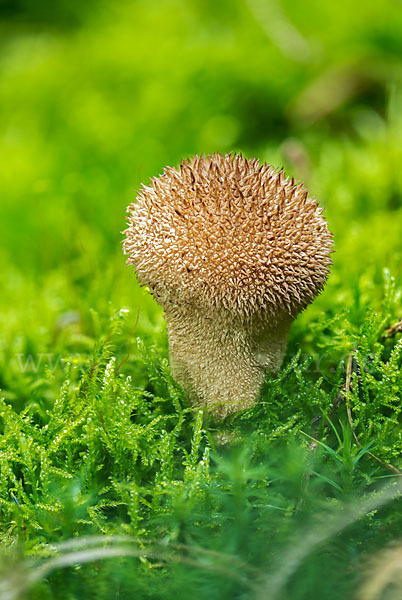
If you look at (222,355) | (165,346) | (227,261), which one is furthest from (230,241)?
(165,346)

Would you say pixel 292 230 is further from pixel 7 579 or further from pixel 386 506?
pixel 7 579

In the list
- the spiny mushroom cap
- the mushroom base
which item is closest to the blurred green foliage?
the mushroom base

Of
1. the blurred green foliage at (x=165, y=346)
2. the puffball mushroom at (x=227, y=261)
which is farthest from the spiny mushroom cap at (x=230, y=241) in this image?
the blurred green foliage at (x=165, y=346)

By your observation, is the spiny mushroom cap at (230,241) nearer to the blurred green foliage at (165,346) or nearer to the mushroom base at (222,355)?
the mushroom base at (222,355)

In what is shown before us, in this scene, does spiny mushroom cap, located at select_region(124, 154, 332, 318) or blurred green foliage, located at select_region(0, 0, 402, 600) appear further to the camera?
spiny mushroom cap, located at select_region(124, 154, 332, 318)

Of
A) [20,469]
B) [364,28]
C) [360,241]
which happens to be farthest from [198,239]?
[364,28]

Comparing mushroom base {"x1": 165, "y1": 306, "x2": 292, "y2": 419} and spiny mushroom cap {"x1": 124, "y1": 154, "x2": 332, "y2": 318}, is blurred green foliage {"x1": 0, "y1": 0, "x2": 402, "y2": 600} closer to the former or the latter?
mushroom base {"x1": 165, "y1": 306, "x2": 292, "y2": 419}
